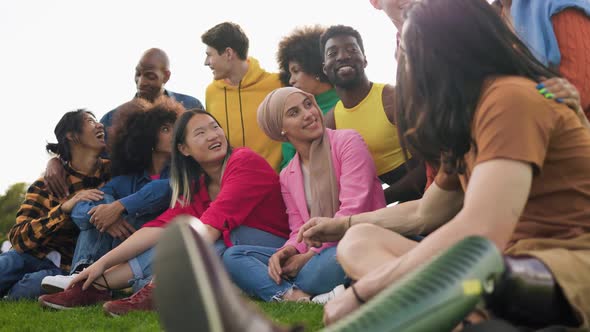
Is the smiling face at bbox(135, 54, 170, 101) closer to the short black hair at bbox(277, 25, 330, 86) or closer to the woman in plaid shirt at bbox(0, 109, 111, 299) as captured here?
the woman in plaid shirt at bbox(0, 109, 111, 299)

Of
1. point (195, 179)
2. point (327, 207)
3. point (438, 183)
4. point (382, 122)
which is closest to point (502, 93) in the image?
point (438, 183)

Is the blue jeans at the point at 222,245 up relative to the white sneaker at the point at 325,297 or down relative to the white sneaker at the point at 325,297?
up

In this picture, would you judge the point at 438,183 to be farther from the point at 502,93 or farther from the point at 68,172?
the point at 68,172

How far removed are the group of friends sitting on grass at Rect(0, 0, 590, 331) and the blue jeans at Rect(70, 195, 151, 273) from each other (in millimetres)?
15

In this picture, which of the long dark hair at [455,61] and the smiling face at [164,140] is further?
the smiling face at [164,140]

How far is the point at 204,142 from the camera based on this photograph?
5828 millimetres

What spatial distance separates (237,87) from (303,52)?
82 cm

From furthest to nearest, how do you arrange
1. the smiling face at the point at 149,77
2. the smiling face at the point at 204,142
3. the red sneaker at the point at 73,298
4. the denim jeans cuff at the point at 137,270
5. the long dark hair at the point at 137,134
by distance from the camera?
the smiling face at the point at 149,77 → the long dark hair at the point at 137,134 → the smiling face at the point at 204,142 → the denim jeans cuff at the point at 137,270 → the red sneaker at the point at 73,298

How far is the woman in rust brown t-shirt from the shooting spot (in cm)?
212

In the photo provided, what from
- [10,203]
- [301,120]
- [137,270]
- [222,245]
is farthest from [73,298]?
[10,203]

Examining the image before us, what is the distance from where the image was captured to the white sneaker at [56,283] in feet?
18.7

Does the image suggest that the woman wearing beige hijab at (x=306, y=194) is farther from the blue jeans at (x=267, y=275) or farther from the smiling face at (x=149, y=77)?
the smiling face at (x=149, y=77)

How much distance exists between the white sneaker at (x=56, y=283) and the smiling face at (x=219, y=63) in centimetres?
253

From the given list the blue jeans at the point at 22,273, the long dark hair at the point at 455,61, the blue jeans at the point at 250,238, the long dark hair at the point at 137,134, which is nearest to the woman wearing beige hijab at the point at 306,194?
the blue jeans at the point at 250,238
